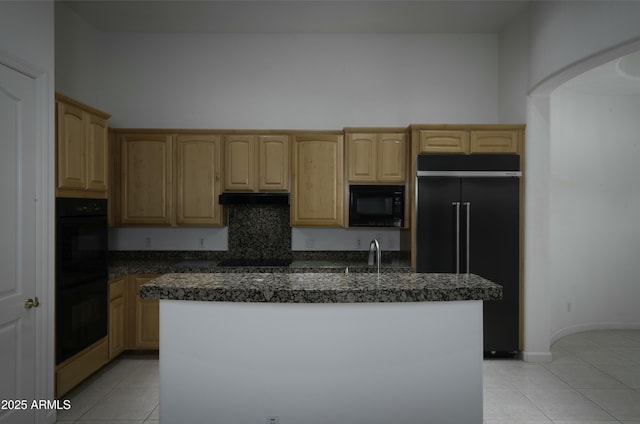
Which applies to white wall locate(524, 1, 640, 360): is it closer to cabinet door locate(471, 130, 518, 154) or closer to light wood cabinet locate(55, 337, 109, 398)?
cabinet door locate(471, 130, 518, 154)

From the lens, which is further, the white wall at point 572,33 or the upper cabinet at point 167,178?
the upper cabinet at point 167,178

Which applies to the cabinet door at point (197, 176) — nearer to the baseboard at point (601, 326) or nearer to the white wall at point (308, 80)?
the white wall at point (308, 80)

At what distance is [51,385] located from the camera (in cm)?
268

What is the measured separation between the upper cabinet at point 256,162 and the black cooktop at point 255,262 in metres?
0.79

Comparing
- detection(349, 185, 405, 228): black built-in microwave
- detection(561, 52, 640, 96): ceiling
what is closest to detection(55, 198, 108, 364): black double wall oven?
detection(349, 185, 405, 228): black built-in microwave

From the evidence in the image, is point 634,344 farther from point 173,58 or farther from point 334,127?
point 173,58

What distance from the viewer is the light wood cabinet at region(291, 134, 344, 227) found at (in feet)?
13.8

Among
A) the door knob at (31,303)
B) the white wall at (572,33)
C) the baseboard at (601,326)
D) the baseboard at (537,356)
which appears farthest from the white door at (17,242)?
the baseboard at (601,326)

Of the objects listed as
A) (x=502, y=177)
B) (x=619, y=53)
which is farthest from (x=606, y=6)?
(x=502, y=177)

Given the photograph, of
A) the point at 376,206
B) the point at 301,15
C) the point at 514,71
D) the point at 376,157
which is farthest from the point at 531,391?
the point at 301,15

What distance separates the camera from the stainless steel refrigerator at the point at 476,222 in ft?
12.7

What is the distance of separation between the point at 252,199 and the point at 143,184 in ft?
3.82

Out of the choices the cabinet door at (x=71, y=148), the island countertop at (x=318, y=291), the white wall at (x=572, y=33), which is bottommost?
the island countertop at (x=318, y=291)

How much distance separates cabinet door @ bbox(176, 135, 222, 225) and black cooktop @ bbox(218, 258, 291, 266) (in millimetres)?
564
